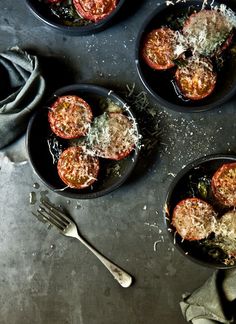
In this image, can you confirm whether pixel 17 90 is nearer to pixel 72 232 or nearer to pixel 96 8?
pixel 96 8

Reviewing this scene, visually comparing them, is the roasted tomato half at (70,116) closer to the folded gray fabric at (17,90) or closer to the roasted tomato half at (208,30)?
the folded gray fabric at (17,90)

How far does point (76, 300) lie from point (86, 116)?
1.76 feet

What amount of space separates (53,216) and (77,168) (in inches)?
7.1

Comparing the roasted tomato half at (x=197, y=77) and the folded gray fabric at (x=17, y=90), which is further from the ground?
the roasted tomato half at (x=197, y=77)

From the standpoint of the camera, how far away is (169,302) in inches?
68.2

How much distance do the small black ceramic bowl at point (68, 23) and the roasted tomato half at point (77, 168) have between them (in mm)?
326

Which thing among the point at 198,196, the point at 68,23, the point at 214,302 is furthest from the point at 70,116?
the point at 214,302

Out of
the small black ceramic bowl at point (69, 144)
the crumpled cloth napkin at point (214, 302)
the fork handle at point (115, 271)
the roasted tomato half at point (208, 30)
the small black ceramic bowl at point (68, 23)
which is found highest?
the roasted tomato half at point (208, 30)

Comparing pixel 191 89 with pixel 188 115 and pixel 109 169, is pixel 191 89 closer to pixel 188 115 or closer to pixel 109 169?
pixel 188 115

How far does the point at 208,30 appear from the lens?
1.63m

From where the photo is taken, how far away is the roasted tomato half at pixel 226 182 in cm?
163

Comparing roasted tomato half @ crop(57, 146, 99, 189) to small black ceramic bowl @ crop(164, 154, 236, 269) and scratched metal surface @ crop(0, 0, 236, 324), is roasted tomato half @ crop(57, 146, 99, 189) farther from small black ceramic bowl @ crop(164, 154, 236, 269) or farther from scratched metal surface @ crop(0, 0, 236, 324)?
small black ceramic bowl @ crop(164, 154, 236, 269)

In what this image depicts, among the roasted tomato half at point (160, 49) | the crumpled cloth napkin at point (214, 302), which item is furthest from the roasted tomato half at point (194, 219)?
the roasted tomato half at point (160, 49)

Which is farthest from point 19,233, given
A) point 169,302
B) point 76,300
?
point 169,302
